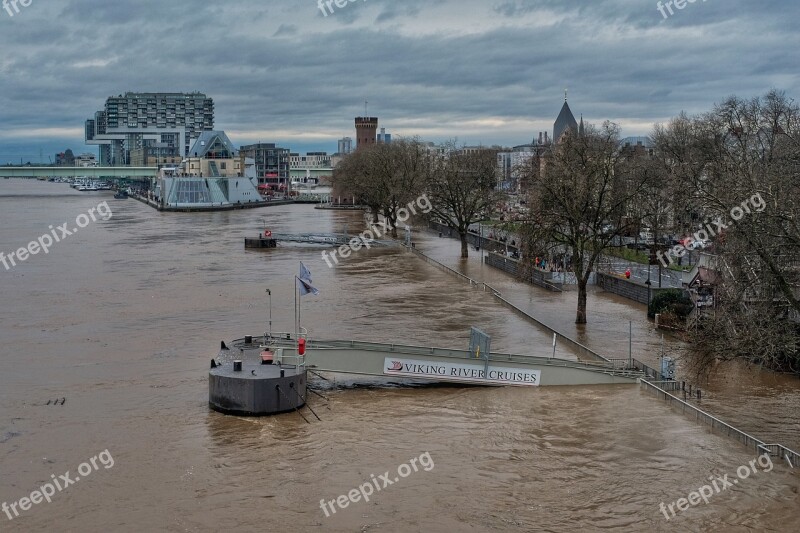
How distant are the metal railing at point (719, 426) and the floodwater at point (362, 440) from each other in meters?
0.35

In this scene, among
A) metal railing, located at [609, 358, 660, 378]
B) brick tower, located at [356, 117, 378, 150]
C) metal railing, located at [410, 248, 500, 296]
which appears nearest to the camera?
metal railing, located at [609, 358, 660, 378]

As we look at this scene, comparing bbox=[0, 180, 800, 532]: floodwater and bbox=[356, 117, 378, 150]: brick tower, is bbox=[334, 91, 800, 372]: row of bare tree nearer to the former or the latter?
bbox=[0, 180, 800, 532]: floodwater

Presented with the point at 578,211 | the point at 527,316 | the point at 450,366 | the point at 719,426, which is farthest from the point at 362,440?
the point at 578,211

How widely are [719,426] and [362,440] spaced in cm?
952

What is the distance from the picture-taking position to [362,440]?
2336 cm

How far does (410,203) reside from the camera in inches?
3091

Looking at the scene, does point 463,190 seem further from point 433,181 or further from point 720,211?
point 720,211

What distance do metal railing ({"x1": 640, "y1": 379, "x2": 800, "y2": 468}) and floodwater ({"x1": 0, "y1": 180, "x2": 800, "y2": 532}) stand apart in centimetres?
35

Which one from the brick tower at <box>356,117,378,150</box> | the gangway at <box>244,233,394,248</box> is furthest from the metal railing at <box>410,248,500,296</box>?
the brick tower at <box>356,117,378,150</box>

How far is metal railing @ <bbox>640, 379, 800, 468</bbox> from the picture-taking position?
21.3m

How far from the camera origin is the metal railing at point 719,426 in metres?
21.3

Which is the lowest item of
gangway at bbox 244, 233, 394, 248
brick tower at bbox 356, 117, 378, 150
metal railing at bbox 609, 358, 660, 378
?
metal railing at bbox 609, 358, 660, 378

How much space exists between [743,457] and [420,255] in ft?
159

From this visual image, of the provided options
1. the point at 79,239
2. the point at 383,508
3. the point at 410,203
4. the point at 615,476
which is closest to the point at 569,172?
the point at 615,476
